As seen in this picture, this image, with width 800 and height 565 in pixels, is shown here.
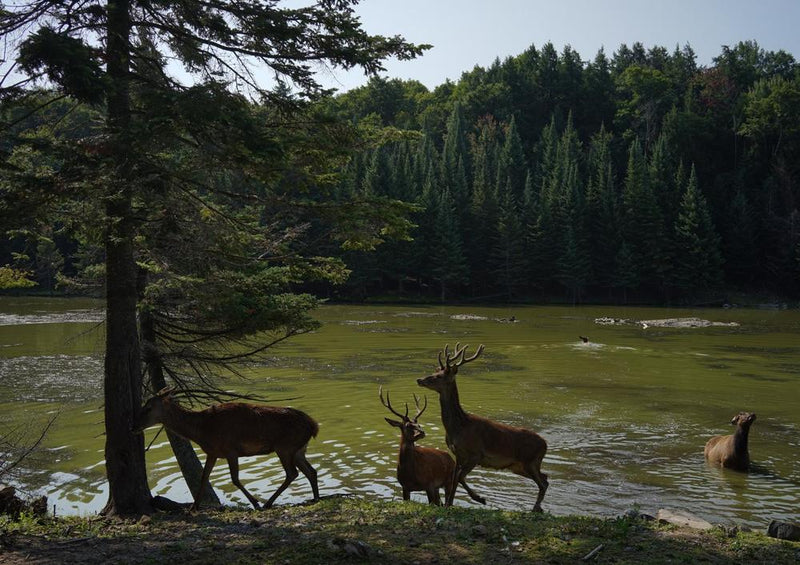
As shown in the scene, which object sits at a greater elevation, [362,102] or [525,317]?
[362,102]

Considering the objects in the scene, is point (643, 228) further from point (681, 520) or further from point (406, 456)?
point (406, 456)

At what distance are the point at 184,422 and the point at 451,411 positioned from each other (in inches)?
138

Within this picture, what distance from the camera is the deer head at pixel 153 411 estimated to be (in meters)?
8.83

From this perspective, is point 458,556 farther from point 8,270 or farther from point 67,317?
point 67,317

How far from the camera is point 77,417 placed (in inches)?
710

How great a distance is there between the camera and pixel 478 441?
10.1 metres

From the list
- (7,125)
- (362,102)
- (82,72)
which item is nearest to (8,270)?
(7,125)

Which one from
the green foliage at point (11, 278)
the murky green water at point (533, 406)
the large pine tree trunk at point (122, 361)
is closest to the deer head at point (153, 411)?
the large pine tree trunk at point (122, 361)

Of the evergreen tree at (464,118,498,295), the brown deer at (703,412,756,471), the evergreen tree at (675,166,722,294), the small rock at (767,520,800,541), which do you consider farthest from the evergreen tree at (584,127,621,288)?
the small rock at (767,520,800,541)

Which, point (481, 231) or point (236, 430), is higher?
point (481, 231)

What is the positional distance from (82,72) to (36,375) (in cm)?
2066

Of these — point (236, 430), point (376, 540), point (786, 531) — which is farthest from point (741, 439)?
point (236, 430)

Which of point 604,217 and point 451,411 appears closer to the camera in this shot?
point 451,411

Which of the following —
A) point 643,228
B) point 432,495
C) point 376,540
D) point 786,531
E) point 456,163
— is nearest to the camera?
point 376,540
